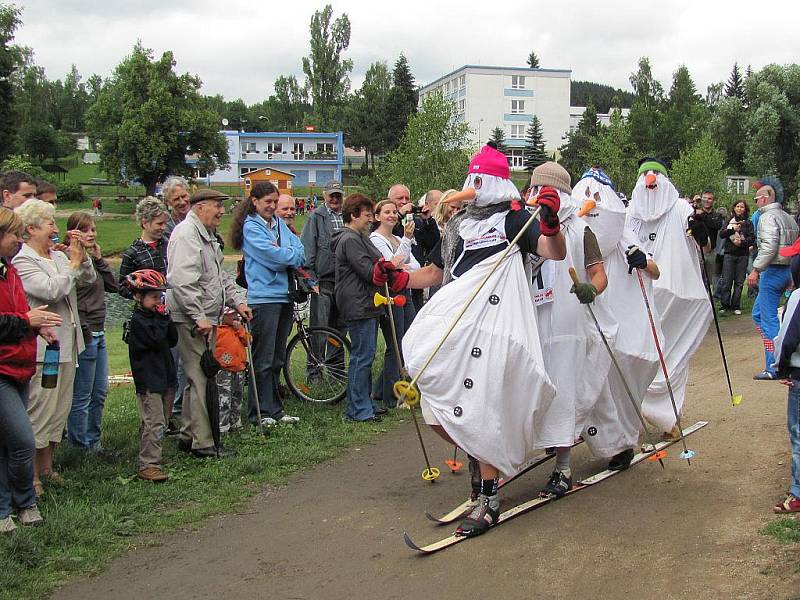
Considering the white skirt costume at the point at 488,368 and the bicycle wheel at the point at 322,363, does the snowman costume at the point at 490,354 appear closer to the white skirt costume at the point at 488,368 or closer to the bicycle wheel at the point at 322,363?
the white skirt costume at the point at 488,368

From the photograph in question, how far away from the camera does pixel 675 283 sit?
7.96 m

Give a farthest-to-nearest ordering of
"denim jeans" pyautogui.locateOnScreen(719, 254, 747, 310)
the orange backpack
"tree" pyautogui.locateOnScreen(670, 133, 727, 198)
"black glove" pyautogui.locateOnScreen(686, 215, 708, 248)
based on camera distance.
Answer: "tree" pyautogui.locateOnScreen(670, 133, 727, 198)
"denim jeans" pyautogui.locateOnScreen(719, 254, 747, 310)
"black glove" pyautogui.locateOnScreen(686, 215, 708, 248)
the orange backpack

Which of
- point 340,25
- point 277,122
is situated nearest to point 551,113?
point 340,25

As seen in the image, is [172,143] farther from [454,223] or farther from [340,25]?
[454,223]

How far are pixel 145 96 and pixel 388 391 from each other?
214 feet

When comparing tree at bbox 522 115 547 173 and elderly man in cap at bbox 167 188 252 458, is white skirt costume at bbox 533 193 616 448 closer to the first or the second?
elderly man in cap at bbox 167 188 252 458

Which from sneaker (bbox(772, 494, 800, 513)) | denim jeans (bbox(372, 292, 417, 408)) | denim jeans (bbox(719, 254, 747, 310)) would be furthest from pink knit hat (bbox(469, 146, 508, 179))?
denim jeans (bbox(719, 254, 747, 310))

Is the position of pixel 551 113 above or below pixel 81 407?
above

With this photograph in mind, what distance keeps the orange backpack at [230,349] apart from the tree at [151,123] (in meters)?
61.9

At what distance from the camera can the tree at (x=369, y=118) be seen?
84.6 m

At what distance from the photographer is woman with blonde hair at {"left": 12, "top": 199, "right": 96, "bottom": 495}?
20.0 ft

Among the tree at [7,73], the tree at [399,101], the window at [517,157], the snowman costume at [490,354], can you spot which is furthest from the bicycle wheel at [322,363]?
the window at [517,157]

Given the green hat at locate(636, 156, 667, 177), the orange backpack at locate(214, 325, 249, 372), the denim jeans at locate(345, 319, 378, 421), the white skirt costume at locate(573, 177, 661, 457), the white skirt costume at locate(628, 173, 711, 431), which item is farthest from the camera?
the denim jeans at locate(345, 319, 378, 421)

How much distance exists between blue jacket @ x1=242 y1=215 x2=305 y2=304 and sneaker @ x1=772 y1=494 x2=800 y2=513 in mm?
4903
